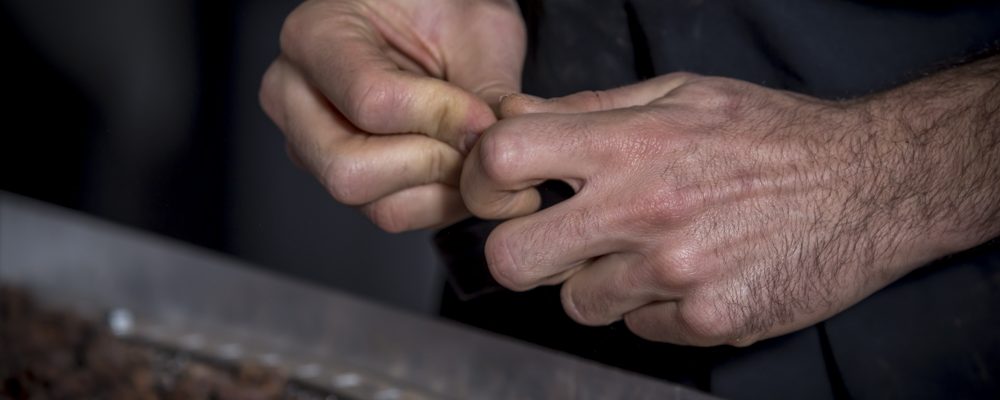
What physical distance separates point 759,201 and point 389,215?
0.29 meters

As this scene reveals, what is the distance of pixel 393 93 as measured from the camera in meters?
0.59

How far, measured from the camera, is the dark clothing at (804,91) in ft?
1.90

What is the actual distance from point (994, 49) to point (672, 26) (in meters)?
0.23

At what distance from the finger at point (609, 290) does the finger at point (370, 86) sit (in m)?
0.13

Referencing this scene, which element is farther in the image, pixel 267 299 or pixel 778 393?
pixel 267 299

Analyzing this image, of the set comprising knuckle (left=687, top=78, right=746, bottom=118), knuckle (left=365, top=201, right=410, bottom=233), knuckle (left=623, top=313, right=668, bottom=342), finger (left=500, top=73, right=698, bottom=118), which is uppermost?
knuckle (left=687, top=78, right=746, bottom=118)

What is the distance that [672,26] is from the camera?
2.20 ft

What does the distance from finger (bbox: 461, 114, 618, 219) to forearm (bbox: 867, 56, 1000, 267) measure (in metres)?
0.20

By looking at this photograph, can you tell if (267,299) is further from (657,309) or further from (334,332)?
(657,309)

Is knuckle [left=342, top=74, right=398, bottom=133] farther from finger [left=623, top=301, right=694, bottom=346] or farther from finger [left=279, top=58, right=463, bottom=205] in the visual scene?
finger [left=623, top=301, right=694, bottom=346]

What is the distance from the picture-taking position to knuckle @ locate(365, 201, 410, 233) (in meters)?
0.69

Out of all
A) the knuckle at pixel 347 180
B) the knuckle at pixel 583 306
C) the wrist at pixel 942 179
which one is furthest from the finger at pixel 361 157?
the wrist at pixel 942 179

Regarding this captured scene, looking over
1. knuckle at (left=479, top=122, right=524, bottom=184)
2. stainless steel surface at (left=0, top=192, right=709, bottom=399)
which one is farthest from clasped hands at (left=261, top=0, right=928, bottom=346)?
stainless steel surface at (left=0, top=192, right=709, bottom=399)

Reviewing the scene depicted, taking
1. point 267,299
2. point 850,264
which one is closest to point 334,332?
point 267,299
